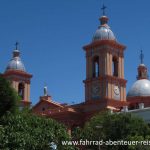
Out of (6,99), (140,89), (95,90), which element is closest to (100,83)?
(95,90)

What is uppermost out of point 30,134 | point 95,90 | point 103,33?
point 103,33

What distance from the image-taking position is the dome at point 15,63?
84562 mm

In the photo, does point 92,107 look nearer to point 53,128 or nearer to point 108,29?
point 108,29

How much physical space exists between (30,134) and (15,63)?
2001 inches

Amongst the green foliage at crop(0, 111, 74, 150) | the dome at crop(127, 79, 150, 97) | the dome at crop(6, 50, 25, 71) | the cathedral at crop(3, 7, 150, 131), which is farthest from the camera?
the dome at crop(6, 50, 25, 71)

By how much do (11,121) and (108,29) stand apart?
38293 millimetres

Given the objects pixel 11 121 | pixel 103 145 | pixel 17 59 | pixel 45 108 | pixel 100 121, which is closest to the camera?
pixel 11 121

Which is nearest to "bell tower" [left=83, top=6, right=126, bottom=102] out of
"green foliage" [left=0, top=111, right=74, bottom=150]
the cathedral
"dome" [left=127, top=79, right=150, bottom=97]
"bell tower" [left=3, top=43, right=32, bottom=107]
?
the cathedral

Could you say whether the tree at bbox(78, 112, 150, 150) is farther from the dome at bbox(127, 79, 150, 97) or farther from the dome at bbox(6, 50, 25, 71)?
the dome at bbox(6, 50, 25, 71)

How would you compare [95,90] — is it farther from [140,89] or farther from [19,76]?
[19,76]

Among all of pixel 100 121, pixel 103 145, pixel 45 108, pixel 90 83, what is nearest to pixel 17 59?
pixel 45 108

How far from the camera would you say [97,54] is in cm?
7194

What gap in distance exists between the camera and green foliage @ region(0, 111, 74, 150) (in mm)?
32594

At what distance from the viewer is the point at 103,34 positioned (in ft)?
235
